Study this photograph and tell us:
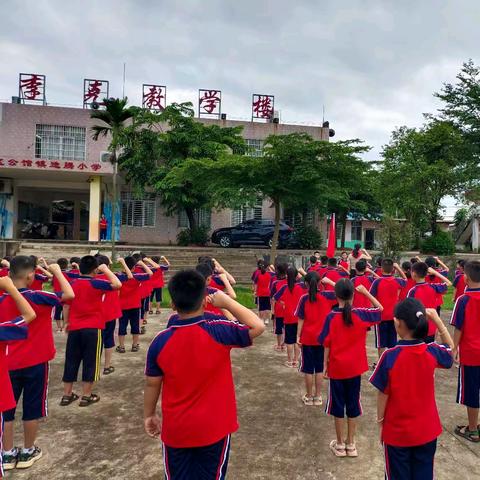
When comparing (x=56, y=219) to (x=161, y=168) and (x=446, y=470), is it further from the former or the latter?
(x=446, y=470)

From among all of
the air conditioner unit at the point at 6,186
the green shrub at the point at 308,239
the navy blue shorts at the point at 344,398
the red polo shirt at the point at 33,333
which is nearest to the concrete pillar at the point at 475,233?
the green shrub at the point at 308,239

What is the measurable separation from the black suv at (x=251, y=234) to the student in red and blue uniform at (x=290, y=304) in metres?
14.0

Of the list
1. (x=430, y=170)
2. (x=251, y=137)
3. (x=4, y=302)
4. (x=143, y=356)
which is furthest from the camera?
(x=251, y=137)

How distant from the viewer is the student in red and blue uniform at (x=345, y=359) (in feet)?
11.7

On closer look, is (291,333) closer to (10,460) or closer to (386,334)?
(386,334)

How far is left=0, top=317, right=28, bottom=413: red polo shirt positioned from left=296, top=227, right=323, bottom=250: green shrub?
784 inches

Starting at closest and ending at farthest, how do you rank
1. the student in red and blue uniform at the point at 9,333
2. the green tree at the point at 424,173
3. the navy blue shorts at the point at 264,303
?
the student in red and blue uniform at the point at 9,333 → the navy blue shorts at the point at 264,303 → the green tree at the point at 424,173

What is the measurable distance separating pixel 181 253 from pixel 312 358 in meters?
13.8

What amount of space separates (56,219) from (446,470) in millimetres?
27506

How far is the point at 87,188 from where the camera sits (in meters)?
21.7

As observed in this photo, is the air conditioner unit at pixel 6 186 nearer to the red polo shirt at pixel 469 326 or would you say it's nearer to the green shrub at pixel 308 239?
the green shrub at pixel 308 239

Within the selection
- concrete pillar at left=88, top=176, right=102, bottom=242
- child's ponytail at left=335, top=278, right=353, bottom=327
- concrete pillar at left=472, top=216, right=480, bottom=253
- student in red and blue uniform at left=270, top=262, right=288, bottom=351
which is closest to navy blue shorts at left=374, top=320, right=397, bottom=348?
student in red and blue uniform at left=270, top=262, right=288, bottom=351

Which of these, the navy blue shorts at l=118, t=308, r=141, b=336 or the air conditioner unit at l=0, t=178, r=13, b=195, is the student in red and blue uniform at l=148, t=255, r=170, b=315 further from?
the air conditioner unit at l=0, t=178, r=13, b=195

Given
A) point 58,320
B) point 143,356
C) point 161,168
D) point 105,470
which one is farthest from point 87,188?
point 105,470
